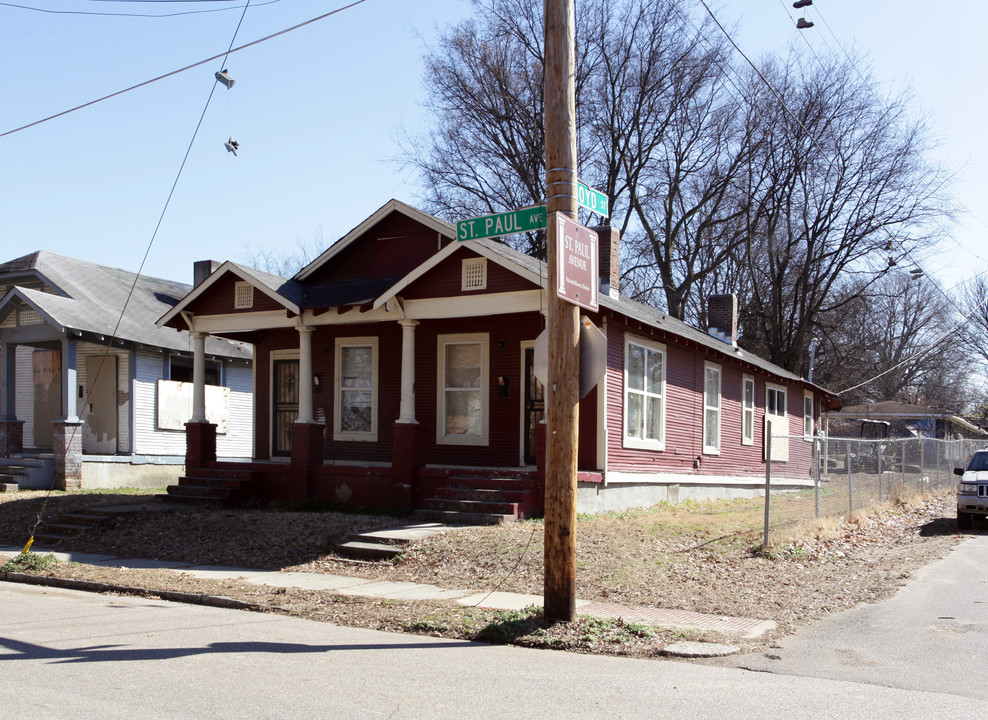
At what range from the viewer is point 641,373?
56.6 ft

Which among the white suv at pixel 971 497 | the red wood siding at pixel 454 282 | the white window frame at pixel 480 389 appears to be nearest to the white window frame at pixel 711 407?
the white suv at pixel 971 497

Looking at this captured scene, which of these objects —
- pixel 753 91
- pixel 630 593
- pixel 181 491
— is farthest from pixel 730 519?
pixel 753 91

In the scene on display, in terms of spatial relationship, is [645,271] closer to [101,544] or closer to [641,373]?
[641,373]

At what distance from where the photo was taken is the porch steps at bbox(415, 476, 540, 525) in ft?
44.6

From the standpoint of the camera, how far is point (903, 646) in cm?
Answer: 755

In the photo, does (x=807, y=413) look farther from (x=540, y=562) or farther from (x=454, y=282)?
(x=540, y=562)

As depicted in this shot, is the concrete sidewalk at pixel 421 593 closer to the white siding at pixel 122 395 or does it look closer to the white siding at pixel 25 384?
the white siding at pixel 122 395

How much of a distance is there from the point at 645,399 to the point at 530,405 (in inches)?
102

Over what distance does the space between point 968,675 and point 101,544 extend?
11.8 meters

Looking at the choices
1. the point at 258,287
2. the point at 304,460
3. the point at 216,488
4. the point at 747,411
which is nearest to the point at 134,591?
the point at 304,460

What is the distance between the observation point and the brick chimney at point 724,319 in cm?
2505

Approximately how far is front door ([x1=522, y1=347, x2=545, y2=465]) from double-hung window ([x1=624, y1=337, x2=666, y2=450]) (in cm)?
168

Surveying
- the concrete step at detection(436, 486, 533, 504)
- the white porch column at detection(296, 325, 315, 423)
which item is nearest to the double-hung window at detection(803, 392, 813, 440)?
the concrete step at detection(436, 486, 533, 504)

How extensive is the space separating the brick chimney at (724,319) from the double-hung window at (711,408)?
381 cm
